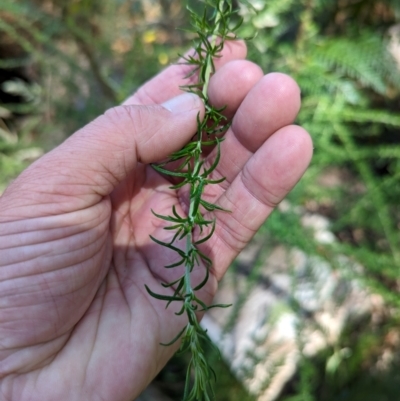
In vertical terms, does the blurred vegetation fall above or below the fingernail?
below

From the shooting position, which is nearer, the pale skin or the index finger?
the pale skin

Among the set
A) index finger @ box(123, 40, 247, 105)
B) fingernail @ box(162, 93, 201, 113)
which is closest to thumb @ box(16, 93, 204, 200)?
fingernail @ box(162, 93, 201, 113)

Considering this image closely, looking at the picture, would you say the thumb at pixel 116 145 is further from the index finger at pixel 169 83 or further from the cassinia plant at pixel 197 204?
the index finger at pixel 169 83

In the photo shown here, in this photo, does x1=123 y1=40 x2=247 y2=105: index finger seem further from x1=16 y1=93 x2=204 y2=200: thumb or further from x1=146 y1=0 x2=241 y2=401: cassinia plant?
x1=16 y1=93 x2=204 y2=200: thumb

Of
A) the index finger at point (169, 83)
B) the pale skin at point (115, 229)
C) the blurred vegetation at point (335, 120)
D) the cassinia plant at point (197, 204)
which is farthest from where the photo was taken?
the blurred vegetation at point (335, 120)

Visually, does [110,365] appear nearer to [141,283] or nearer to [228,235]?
[141,283]

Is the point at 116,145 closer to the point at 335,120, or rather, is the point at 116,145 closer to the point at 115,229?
the point at 115,229

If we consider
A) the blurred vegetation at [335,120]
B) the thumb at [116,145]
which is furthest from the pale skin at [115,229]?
the blurred vegetation at [335,120]
